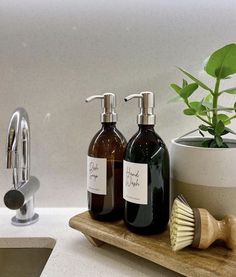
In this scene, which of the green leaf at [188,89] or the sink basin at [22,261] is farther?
the sink basin at [22,261]

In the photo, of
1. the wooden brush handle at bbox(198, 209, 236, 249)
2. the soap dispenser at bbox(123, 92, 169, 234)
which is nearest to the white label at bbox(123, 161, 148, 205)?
the soap dispenser at bbox(123, 92, 169, 234)

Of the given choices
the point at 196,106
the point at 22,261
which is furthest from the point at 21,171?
the point at 196,106

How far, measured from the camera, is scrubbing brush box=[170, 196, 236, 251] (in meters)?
0.45

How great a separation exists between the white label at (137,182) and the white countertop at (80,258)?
0.11 m

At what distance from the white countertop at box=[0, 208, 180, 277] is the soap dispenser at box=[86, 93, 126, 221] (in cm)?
7

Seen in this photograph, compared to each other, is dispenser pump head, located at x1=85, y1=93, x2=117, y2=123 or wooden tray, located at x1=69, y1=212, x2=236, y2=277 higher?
dispenser pump head, located at x1=85, y1=93, x2=117, y2=123

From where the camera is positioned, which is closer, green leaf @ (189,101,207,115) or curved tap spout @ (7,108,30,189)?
green leaf @ (189,101,207,115)

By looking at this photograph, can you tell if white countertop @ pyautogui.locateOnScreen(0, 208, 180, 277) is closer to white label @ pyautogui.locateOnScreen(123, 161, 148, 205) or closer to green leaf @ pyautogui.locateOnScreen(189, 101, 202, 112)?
white label @ pyautogui.locateOnScreen(123, 161, 148, 205)

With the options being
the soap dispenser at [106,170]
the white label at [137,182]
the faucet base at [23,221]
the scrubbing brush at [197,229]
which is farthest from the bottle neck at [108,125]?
the faucet base at [23,221]

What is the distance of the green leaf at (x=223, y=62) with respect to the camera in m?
0.49

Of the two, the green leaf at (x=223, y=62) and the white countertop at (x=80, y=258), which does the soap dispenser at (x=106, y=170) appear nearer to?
the white countertop at (x=80, y=258)

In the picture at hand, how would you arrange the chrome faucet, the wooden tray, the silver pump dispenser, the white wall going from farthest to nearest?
the white wall, the chrome faucet, the silver pump dispenser, the wooden tray

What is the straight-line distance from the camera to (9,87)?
0.76 m

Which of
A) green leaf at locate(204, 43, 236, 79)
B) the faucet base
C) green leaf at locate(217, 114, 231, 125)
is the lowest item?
the faucet base
